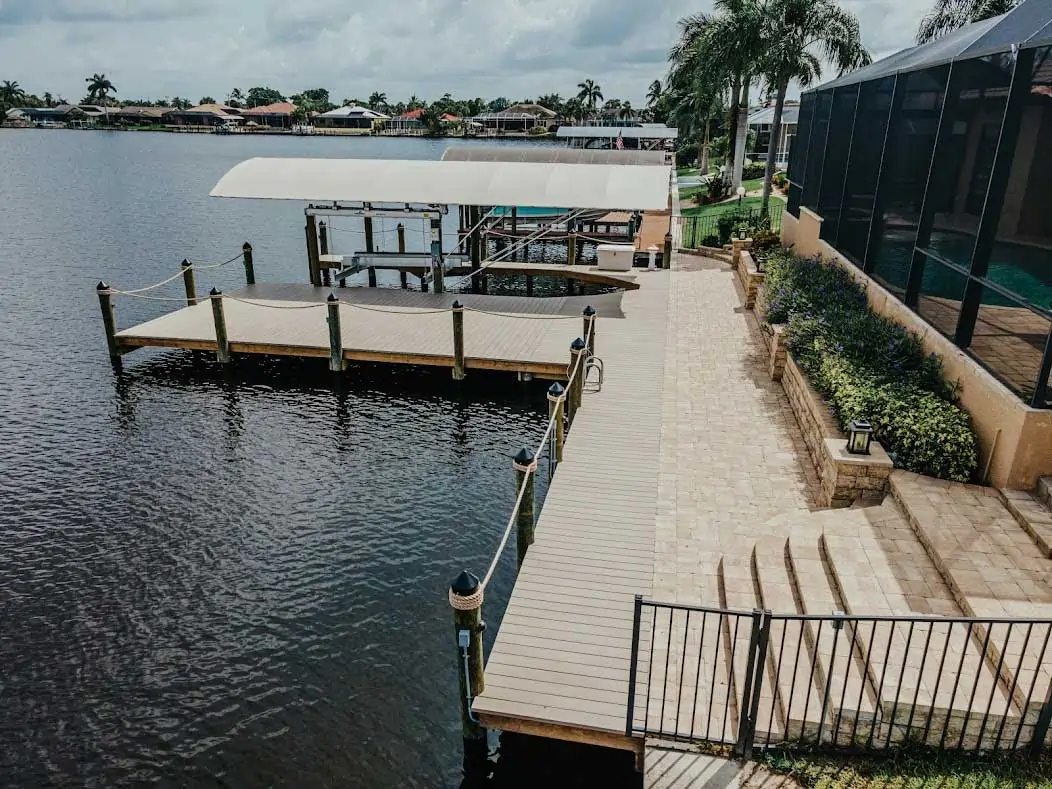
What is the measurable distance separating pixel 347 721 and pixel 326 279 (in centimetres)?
2357

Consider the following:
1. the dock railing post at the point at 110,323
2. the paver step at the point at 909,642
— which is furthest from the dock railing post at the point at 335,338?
the paver step at the point at 909,642

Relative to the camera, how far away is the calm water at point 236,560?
345 inches

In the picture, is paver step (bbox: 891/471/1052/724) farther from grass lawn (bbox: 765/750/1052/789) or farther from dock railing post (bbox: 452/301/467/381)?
dock railing post (bbox: 452/301/467/381)

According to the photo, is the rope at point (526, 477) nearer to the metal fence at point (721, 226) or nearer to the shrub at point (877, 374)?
the shrub at point (877, 374)

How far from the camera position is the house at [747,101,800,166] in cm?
6128

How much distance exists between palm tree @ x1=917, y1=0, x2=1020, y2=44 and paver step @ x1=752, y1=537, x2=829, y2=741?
34887mm

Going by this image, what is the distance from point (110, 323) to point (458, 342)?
33.2 ft

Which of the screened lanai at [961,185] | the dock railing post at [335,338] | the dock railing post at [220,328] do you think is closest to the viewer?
the screened lanai at [961,185]

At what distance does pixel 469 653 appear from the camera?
306 inches

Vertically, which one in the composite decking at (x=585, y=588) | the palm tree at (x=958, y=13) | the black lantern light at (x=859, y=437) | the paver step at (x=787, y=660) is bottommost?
the composite decking at (x=585, y=588)

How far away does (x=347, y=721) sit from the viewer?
9.00m

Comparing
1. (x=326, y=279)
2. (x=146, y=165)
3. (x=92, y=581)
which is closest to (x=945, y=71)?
(x=92, y=581)

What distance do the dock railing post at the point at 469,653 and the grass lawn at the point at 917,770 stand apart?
299cm

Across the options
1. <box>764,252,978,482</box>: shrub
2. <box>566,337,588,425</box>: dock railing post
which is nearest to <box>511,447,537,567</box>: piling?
<box>566,337,588,425</box>: dock railing post
